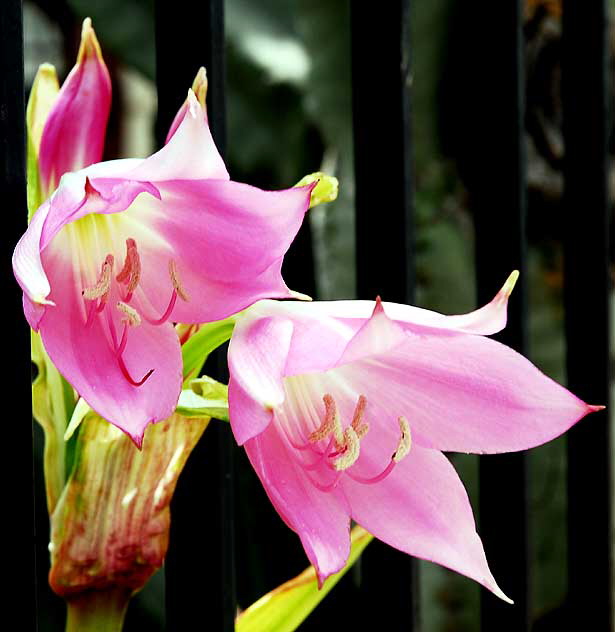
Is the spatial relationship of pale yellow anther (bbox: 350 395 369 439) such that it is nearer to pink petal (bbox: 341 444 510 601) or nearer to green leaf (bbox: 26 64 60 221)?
pink petal (bbox: 341 444 510 601)

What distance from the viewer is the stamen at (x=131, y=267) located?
0.34m

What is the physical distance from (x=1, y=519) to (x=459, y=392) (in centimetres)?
17

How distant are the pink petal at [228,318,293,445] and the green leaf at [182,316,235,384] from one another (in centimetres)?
3

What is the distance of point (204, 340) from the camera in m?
0.39

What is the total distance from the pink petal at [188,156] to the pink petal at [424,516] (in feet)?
0.42

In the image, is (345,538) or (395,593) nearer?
(345,538)

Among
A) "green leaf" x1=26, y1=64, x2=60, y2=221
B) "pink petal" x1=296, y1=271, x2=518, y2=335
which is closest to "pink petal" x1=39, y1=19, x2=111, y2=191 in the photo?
"green leaf" x1=26, y1=64, x2=60, y2=221

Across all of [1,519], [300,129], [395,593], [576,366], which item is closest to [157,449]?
[1,519]

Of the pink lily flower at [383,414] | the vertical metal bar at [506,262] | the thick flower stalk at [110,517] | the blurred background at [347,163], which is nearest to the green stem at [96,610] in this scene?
the thick flower stalk at [110,517]

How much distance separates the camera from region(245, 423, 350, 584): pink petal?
1.13 ft

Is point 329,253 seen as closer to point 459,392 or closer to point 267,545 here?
point 267,545

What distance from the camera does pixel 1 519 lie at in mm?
380

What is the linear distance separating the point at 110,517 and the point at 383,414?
4.6 inches

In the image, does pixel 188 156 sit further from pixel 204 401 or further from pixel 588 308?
pixel 588 308
